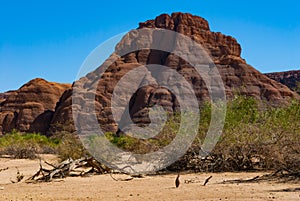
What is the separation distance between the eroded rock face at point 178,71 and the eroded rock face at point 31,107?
4.50 meters

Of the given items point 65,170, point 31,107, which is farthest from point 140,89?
point 65,170

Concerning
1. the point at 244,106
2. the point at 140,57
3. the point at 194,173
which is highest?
the point at 140,57

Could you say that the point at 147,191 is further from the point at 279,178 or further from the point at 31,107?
the point at 31,107

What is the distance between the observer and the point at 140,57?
91.4m

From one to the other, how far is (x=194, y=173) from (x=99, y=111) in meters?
59.2

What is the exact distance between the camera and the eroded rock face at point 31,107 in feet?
288

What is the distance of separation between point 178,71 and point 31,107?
32392 mm

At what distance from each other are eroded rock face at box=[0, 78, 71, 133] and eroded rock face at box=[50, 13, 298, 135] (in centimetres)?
450

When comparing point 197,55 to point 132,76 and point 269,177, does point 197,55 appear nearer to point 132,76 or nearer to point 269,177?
point 132,76

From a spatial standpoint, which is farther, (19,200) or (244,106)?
(244,106)

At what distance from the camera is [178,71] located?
81625mm

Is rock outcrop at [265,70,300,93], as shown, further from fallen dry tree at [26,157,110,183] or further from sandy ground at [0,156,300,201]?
sandy ground at [0,156,300,201]

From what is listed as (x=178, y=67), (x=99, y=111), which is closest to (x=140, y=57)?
(x=178, y=67)

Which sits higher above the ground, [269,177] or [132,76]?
[132,76]
